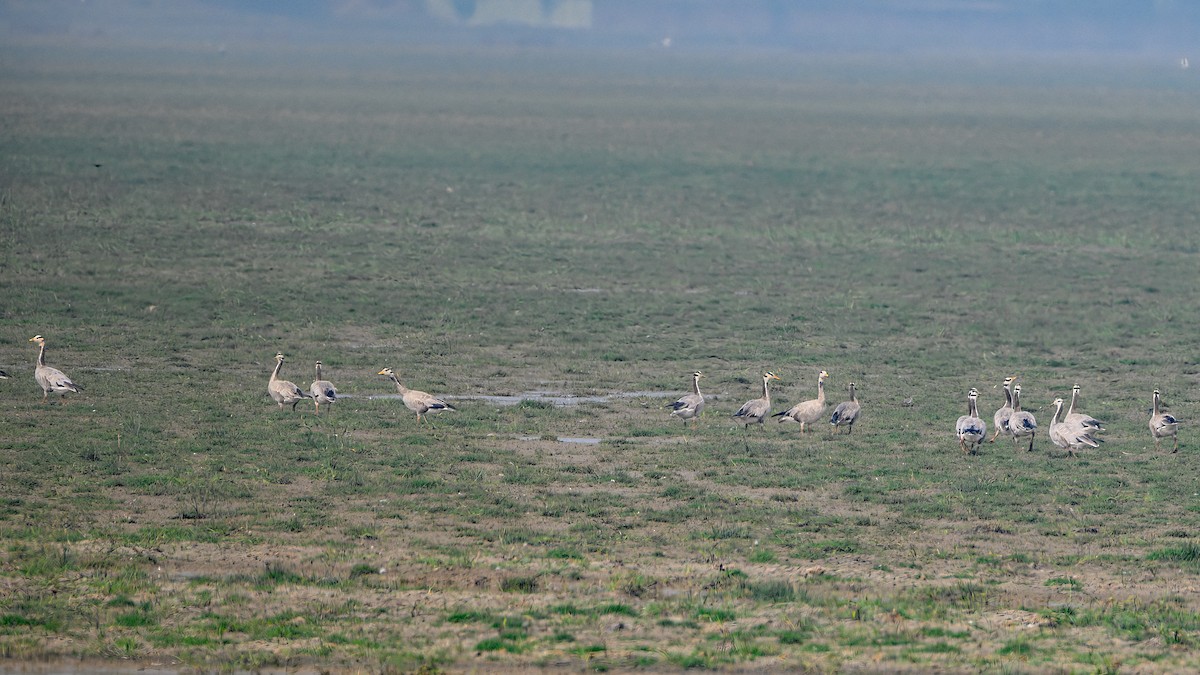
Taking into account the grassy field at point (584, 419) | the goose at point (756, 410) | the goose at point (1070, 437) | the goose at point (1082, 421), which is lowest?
the grassy field at point (584, 419)

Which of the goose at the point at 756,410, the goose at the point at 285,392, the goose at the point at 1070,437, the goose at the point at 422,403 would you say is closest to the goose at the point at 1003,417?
A: the goose at the point at 1070,437

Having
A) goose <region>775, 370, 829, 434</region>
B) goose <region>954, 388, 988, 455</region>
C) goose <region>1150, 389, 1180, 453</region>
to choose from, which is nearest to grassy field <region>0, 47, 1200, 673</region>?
goose <region>1150, 389, 1180, 453</region>

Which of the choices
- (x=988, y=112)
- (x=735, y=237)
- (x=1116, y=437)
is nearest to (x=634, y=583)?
(x=1116, y=437)

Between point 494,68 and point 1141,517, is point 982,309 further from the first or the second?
point 494,68

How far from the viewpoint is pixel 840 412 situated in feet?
61.2

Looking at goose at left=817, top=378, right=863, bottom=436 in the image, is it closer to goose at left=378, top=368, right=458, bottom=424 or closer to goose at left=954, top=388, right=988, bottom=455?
goose at left=954, top=388, right=988, bottom=455

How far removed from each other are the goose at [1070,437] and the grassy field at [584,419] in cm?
27

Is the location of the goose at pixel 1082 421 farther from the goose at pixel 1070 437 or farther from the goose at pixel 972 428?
the goose at pixel 972 428

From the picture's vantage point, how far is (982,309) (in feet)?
91.3

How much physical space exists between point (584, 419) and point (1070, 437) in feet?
18.3

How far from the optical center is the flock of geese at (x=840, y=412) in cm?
1761

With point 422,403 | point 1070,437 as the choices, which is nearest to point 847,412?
point 1070,437

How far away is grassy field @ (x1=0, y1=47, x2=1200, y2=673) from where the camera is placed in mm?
12250

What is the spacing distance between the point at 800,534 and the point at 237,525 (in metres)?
5.06
